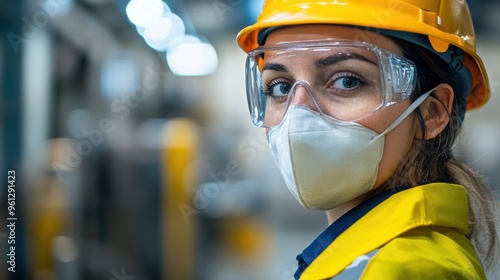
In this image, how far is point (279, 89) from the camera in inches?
64.7

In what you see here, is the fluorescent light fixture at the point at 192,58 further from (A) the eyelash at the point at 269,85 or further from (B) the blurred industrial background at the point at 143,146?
(A) the eyelash at the point at 269,85

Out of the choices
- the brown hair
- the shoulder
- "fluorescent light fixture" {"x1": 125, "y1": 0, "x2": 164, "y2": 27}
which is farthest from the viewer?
"fluorescent light fixture" {"x1": 125, "y1": 0, "x2": 164, "y2": 27}

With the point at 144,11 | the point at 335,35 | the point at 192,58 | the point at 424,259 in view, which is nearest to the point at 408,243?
the point at 424,259

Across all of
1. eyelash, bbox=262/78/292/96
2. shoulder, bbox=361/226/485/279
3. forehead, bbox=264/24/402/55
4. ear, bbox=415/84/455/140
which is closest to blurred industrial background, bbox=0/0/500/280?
eyelash, bbox=262/78/292/96

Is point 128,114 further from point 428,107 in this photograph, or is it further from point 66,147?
point 428,107

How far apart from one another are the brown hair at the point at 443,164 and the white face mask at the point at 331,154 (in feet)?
0.29

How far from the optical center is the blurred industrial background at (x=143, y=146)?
5.20 meters

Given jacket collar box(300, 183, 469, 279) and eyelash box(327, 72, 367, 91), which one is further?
eyelash box(327, 72, 367, 91)

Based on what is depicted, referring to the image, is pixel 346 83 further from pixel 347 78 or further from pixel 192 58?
pixel 192 58

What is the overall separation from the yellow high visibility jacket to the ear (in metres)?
0.18

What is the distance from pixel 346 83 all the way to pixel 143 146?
18.2ft

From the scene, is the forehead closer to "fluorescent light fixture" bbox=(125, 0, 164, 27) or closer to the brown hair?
the brown hair

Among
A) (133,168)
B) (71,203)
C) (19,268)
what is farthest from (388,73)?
(133,168)

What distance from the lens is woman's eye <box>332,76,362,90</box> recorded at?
151 cm
